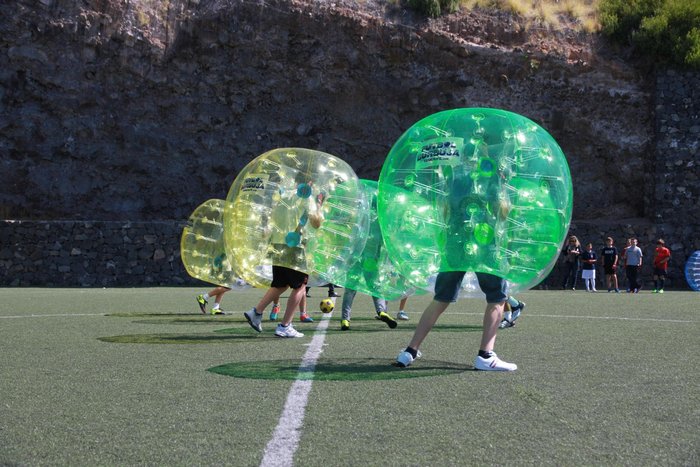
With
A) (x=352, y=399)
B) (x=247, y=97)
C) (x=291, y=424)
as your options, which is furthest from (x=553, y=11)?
(x=291, y=424)

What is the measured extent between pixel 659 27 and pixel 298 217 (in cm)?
2608

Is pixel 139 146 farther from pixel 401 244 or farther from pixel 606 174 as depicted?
pixel 401 244

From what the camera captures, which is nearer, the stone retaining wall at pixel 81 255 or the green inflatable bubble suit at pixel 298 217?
the green inflatable bubble suit at pixel 298 217

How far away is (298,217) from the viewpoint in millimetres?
7977

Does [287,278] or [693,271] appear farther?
[693,271]

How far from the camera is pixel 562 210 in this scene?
6.26 metres

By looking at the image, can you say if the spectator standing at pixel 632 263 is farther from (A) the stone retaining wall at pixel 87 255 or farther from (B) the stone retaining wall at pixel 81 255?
(B) the stone retaining wall at pixel 81 255

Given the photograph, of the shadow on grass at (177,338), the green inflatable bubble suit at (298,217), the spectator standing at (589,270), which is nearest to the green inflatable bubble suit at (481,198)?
the green inflatable bubble suit at (298,217)

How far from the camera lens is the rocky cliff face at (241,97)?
30.2 m

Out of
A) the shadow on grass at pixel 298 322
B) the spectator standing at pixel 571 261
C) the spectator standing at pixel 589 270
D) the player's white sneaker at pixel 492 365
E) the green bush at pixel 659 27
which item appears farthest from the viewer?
the green bush at pixel 659 27

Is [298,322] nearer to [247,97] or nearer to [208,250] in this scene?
[208,250]

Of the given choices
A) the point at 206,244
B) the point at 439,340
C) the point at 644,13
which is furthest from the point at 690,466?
the point at 644,13

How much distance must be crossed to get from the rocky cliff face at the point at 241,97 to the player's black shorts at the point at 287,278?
22329 mm

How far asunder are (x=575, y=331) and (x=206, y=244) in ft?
17.3
